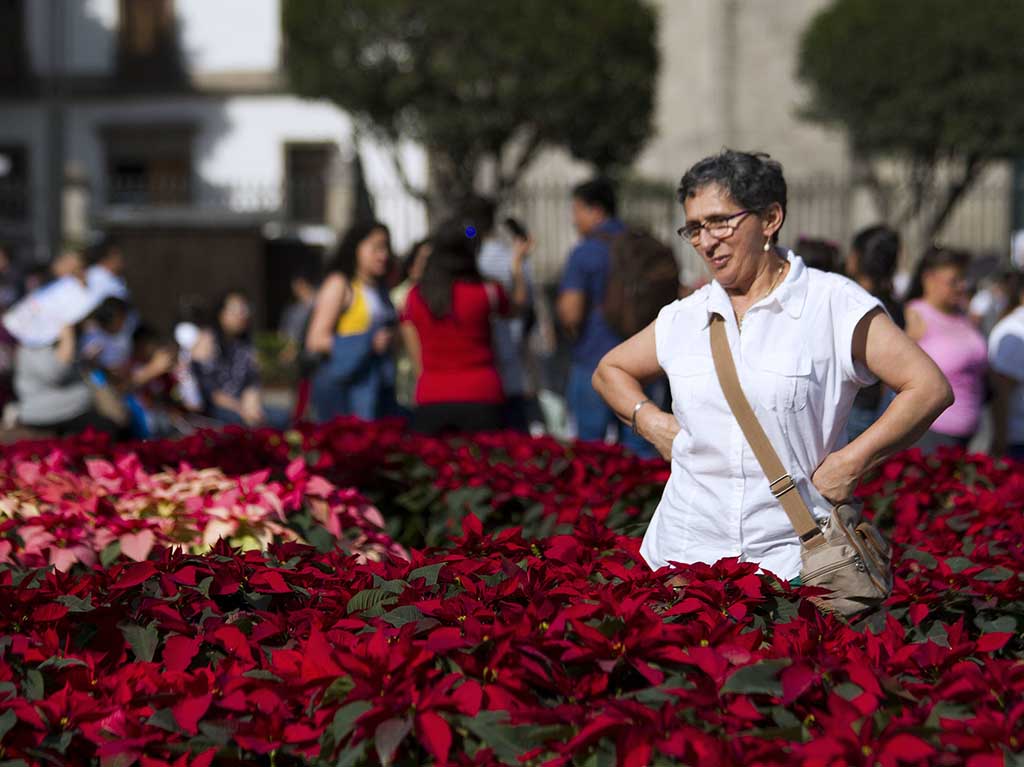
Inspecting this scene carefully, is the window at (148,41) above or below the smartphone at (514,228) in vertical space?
above

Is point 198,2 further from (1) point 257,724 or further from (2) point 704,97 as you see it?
(1) point 257,724

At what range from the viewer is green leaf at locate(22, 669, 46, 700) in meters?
2.80

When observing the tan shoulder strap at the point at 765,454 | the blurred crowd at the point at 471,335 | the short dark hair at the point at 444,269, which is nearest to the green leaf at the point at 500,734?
the tan shoulder strap at the point at 765,454

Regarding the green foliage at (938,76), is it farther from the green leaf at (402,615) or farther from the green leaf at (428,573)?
the green leaf at (402,615)

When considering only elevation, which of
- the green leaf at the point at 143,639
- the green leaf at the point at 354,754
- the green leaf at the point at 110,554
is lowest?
the green leaf at the point at 110,554

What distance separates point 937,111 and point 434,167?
7.76 m

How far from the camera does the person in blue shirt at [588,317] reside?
25.1ft

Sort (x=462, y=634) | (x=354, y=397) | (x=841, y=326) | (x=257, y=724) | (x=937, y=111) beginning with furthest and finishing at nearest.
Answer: (x=937, y=111)
(x=354, y=397)
(x=841, y=326)
(x=462, y=634)
(x=257, y=724)

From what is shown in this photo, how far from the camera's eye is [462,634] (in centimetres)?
291

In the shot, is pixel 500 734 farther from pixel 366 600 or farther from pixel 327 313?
pixel 327 313

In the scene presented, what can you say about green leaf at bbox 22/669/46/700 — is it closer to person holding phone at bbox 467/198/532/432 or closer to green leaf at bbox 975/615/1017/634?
green leaf at bbox 975/615/1017/634

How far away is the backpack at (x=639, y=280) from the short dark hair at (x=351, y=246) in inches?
73.0

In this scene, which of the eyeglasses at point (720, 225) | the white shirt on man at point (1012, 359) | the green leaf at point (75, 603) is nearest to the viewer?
the green leaf at point (75, 603)

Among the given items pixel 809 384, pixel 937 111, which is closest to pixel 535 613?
pixel 809 384
